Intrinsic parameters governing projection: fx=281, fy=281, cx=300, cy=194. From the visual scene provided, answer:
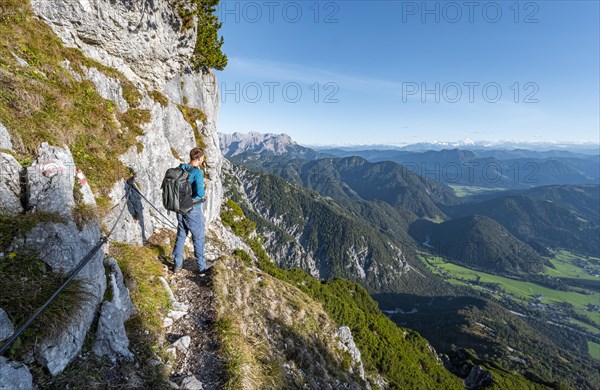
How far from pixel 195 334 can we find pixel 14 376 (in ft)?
16.6

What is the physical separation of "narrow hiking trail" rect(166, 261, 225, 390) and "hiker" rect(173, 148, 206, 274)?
1.09 m

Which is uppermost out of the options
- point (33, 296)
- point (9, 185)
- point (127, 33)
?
point (127, 33)

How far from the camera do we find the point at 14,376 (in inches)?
168

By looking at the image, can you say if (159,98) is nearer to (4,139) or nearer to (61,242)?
(4,139)

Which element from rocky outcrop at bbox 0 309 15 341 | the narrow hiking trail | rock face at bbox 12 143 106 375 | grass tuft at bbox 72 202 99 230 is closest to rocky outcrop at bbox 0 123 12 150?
rock face at bbox 12 143 106 375

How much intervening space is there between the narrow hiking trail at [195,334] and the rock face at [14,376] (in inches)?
129

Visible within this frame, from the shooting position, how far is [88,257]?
6.91 meters

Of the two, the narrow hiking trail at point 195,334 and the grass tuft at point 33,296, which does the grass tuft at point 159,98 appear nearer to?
the narrow hiking trail at point 195,334

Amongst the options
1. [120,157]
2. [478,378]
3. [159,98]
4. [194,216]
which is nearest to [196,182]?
[194,216]

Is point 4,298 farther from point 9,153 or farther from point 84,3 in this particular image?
point 84,3

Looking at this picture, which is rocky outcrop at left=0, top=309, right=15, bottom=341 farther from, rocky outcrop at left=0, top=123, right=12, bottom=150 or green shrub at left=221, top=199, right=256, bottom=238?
green shrub at left=221, top=199, right=256, bottom=238

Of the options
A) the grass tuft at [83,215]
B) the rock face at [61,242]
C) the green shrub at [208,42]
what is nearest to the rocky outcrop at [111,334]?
the rock face at [61,242]

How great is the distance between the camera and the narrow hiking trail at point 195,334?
740 cm

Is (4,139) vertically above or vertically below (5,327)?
above
